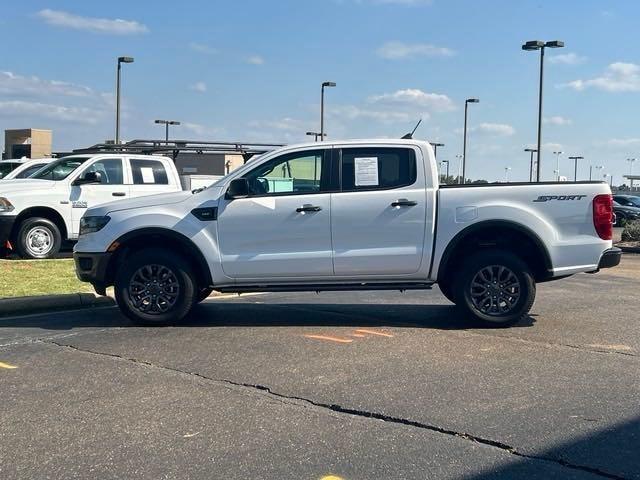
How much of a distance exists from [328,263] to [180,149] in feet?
21.1

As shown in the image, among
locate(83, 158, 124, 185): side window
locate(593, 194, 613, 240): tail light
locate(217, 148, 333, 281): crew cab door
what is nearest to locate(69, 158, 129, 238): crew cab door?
locate(83, 158, 124, 185): side window

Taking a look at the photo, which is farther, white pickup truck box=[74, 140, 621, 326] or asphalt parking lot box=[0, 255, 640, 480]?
white pickup truck box=[74, 140, 621, 326]

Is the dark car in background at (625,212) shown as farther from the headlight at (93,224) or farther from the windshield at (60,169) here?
the headlight at (93,224)

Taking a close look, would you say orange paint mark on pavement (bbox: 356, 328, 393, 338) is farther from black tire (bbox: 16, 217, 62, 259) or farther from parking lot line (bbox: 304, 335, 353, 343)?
black tire (bbox: 16, 217, 62, 259)

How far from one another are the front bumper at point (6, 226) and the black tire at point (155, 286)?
533 centimetres

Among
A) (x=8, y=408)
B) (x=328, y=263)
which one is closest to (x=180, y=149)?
(x=328, y=263)

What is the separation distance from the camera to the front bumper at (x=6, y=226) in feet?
39.1

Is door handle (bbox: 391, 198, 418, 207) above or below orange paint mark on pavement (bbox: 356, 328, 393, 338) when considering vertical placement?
above

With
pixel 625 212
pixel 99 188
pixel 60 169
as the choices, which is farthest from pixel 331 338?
pixel 625 212

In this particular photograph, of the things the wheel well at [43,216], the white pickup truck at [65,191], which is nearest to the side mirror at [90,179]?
the white pickup truck at [65,191]

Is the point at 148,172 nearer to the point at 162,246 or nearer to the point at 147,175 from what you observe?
the point at 147,175

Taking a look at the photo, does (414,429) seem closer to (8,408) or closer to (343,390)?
(343,390)

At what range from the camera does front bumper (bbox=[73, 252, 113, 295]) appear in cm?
763

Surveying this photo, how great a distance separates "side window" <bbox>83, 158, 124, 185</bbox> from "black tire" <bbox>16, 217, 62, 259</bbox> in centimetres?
131
